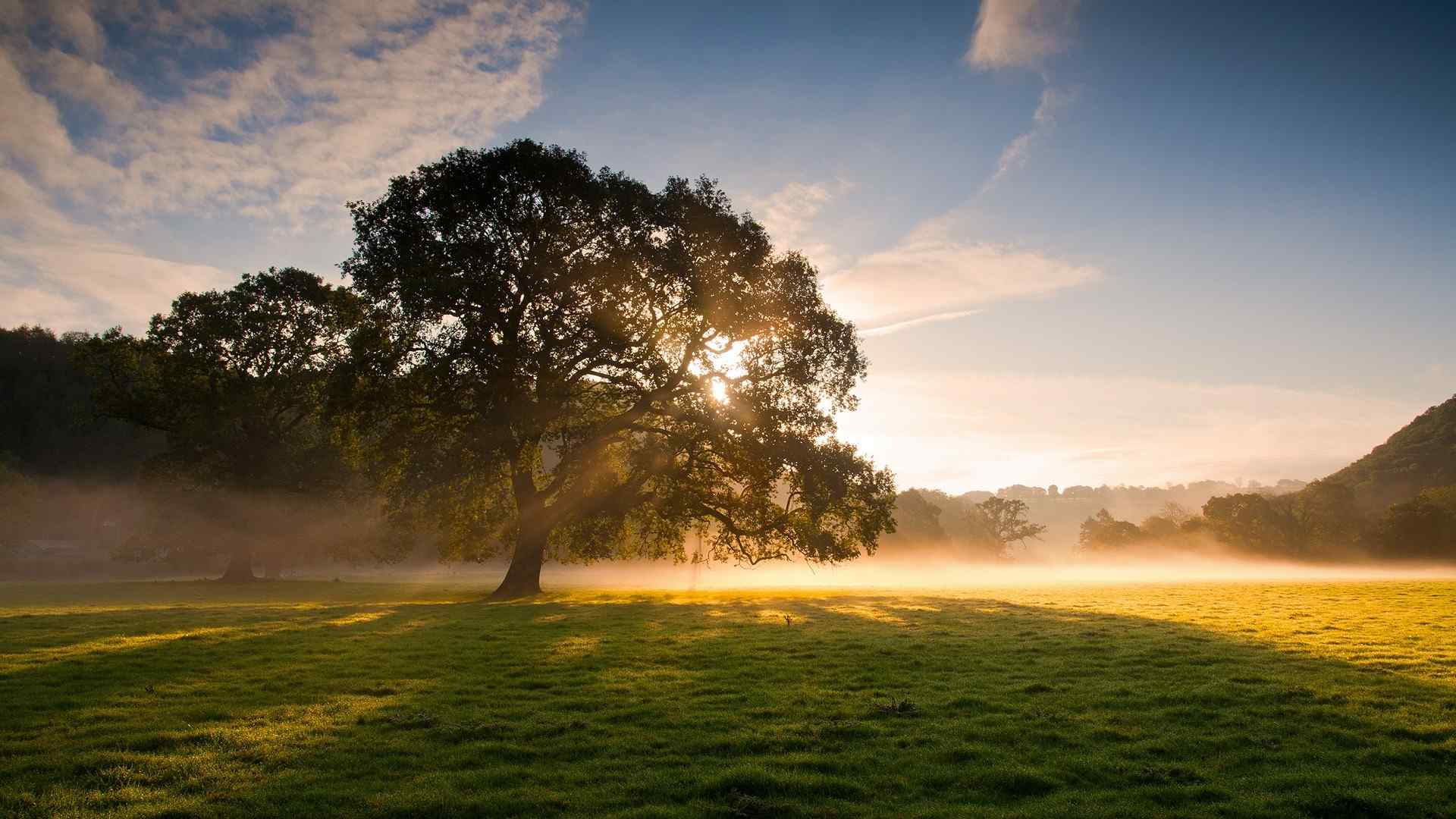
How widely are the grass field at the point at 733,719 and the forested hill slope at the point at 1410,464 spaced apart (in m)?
107

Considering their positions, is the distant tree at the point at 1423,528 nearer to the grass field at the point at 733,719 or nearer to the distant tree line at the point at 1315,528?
the distant tree line at the point at 1315,528

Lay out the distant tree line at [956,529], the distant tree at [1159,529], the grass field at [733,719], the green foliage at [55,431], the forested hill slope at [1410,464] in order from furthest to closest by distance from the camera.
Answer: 1. the distant tree line at [956,529]
2. the distant tree at [1159,529]
3. the forested hill slope at [1410,464]
4. the green foliage at [55,431]
5. the grass field at [733,719]

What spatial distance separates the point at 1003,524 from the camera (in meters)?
145

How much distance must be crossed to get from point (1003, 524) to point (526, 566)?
129240 millimetres

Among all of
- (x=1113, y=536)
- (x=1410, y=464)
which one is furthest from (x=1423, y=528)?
(x=1113, y=536)

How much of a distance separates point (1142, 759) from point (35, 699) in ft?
55.5

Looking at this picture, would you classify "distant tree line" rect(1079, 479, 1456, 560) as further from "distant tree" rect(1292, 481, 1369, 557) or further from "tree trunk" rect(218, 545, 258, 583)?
"tree trunk" rect(218, 545, 258, 583)

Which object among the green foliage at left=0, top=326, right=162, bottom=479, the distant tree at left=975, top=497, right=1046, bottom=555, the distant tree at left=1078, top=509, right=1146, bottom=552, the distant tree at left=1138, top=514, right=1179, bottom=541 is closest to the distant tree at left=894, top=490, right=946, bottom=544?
the distant tree at left=975, top=497, right=1046, bottom=555

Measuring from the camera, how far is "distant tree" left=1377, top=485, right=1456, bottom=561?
74.8 metres

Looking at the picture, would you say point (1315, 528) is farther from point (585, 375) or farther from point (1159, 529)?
point (585, 375)

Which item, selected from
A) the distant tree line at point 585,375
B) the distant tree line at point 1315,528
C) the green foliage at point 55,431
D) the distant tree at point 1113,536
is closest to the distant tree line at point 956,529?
the distant tree at point 1113,536

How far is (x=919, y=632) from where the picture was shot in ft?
65.8

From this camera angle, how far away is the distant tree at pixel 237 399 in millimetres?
44094

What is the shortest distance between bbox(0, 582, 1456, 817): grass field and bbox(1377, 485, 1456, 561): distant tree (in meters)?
76.2
